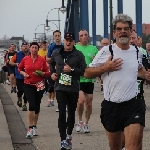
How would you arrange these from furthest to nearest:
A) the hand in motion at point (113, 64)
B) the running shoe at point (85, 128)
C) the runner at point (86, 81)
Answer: the running shoe at point (85, 128)
the runner at point (86, 81)
the hand in motion at point (113, 64)

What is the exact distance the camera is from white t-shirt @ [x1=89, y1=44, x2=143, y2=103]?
628cm

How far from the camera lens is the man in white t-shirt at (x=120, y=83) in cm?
620

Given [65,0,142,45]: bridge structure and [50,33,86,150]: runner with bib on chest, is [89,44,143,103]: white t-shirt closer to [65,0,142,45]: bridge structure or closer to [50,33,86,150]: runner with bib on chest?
[50,33,86,150]: runner with bib on chest

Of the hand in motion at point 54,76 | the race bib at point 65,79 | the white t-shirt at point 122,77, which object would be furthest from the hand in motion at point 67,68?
the white t-shirt at point 122,77

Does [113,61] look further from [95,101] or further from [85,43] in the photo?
[95,101]

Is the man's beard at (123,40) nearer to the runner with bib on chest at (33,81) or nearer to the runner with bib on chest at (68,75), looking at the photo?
the runner with bib on chest at (68,75)

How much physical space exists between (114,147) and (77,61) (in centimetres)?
322

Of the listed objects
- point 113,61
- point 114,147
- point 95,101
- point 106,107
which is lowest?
point 95,101

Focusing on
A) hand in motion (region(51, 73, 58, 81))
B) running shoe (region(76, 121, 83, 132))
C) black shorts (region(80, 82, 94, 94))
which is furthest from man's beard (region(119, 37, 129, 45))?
running shoe (region(76, 121, 83, 132))

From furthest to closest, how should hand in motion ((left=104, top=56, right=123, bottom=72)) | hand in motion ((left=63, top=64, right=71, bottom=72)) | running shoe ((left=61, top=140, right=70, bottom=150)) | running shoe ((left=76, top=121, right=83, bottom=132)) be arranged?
1. running shoe ((left=76, top=121, right=83, bottom=132))
2. hand in motion ((left=63, top=64, right=71, bottom=72))
3. running shoe ((left=61, top=140, right=70, bottom=150))
4. hand in motion ((left=104, top=56, right=123, bottom=72))

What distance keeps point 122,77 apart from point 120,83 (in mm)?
63

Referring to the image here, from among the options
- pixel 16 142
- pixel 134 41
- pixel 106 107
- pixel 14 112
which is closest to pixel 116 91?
pixel 106 107

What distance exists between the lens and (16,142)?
32.8 ft

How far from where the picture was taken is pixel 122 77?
6277mm
